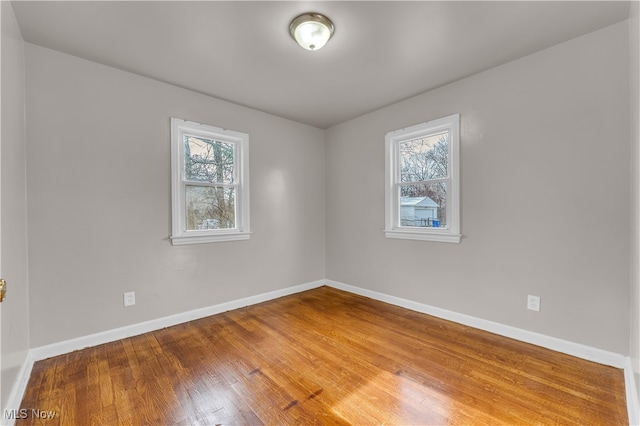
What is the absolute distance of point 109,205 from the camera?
8.23 ft

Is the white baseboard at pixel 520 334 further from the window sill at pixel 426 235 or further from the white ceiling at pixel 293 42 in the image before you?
the white ceiling at pixel 293 42

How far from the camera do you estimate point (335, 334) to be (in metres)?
2.64

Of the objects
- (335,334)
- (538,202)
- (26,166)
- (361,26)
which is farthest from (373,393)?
(26,166)

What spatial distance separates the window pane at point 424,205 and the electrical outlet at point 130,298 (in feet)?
9.72

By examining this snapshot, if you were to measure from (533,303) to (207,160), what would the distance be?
3517 millimetres

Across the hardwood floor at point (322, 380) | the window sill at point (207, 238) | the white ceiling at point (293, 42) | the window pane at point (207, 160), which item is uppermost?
the white ceiling at point (293, 42)

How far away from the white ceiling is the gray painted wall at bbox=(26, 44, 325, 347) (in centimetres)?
26

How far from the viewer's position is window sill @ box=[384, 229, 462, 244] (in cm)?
289

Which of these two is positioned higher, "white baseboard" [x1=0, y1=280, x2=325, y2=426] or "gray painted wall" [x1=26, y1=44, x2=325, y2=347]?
"gray painted wall" [x1=26, y1=44, x2=325, y2=347]

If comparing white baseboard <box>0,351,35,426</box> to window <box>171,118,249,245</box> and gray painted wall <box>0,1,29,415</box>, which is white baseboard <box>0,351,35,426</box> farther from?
window <box>171,118,249,245</box>

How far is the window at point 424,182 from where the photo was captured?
9.52ft

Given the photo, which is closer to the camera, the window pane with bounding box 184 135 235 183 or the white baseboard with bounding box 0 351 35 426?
the white baseboard with bounding box 0 351 35 426

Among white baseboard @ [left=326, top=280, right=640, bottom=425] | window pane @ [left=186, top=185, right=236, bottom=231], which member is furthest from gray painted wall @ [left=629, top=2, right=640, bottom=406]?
window pane @ [left=186, top=185, right=236, bottom=231]

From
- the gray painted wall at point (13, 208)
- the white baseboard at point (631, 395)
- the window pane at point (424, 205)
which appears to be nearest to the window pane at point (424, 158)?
the window pane at point (424, 205)
